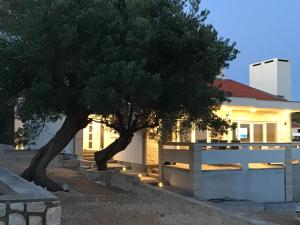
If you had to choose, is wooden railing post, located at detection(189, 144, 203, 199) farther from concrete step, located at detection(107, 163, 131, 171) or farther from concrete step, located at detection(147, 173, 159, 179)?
concrete step, located at detection(107, 163, 131, 171)

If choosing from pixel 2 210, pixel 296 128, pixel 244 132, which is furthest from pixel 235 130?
pixel 296 128

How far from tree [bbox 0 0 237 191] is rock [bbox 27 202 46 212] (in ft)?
10.1

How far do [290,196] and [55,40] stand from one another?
37.3 feet

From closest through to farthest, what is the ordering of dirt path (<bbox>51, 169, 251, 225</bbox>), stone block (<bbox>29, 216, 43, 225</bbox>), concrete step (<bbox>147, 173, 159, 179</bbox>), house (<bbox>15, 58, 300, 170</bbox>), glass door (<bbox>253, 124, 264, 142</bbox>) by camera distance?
stone block (<bbox>29, 216, 43, 225</bbox>) < dirt path (<bbox>51, 169, 251, 225</bbox>) < concrete step (<bbox>147, 173, 159, 179</bbox>) < house (<bbox>15, 58, 300, 170</bbox>) < glass door (<bbox>253, 124, 264, 142</bbox>)

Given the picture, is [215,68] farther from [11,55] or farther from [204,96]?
[11,55]

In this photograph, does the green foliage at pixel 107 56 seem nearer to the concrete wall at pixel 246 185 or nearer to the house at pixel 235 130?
the concrete wall at pixel 246 185

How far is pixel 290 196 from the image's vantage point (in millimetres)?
16891

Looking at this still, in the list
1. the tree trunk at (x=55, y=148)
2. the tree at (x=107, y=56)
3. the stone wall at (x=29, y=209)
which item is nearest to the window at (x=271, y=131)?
the tree at (x=107, y=56)

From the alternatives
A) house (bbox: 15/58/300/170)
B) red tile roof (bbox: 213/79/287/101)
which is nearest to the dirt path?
house (bbox: 15/58/300/170)

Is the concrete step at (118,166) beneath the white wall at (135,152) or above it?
beneath

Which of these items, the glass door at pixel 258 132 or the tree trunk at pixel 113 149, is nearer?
the tree trunk at pixel 113 149

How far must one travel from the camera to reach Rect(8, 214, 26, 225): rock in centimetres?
539

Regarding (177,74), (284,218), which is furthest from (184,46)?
(284,218)

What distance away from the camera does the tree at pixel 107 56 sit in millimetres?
8539
